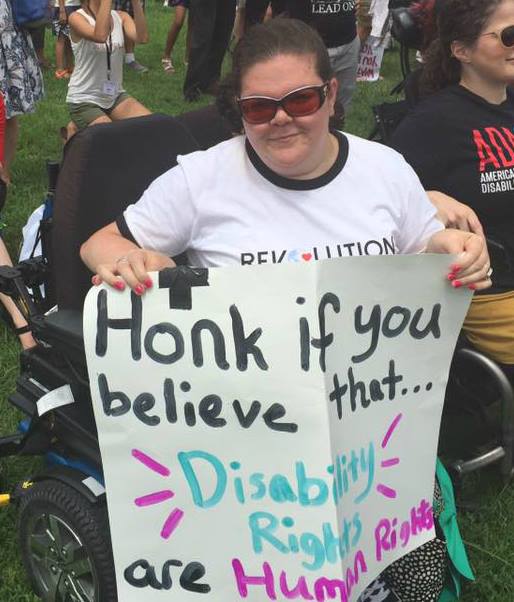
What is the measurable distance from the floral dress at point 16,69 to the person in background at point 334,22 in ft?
5.11

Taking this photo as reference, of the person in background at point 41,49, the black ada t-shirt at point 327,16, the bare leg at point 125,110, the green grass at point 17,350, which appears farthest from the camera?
the person in background at point 41,49

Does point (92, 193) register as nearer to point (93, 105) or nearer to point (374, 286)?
point (374, 286)

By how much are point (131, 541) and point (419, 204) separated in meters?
1.01

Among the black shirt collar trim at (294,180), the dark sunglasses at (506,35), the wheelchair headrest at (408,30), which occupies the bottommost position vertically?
the black shirt collar trim at (294,180)

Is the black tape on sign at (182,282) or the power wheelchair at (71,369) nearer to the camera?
the black tape on sign at (182,282)

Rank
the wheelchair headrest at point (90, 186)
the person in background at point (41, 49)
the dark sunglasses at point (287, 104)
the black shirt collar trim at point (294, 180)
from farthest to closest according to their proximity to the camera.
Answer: the person in background at point (41, 49), the wheelchair headrest at point (90, 186), the black shirt collar trim at point (294, 180), the dark sunglasses at point (287, 104)

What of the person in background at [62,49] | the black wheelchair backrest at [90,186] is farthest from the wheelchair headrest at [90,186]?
the person in background at [62,49]

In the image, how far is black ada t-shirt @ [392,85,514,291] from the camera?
102 inches

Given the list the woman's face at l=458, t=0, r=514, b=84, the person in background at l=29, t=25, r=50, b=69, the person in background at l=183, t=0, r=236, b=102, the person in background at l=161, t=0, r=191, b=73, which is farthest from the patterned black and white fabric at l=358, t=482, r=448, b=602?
the person in background at l=161, t=0, r=191, b=73

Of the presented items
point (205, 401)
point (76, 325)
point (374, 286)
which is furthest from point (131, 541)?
point (374, 286)

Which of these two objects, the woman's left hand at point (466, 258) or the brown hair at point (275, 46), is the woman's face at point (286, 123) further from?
the woman's left hand at point (466, 258)

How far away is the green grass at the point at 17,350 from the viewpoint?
8.03 ft

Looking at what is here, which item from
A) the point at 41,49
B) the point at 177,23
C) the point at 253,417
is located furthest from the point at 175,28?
the point at 253,417

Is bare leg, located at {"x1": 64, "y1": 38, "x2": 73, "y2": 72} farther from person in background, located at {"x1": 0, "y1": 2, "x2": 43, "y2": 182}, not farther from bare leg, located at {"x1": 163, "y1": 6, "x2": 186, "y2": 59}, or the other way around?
person in background, located at {"x1": 0, "y1": 2, "x2": 43, "y2": 182}
